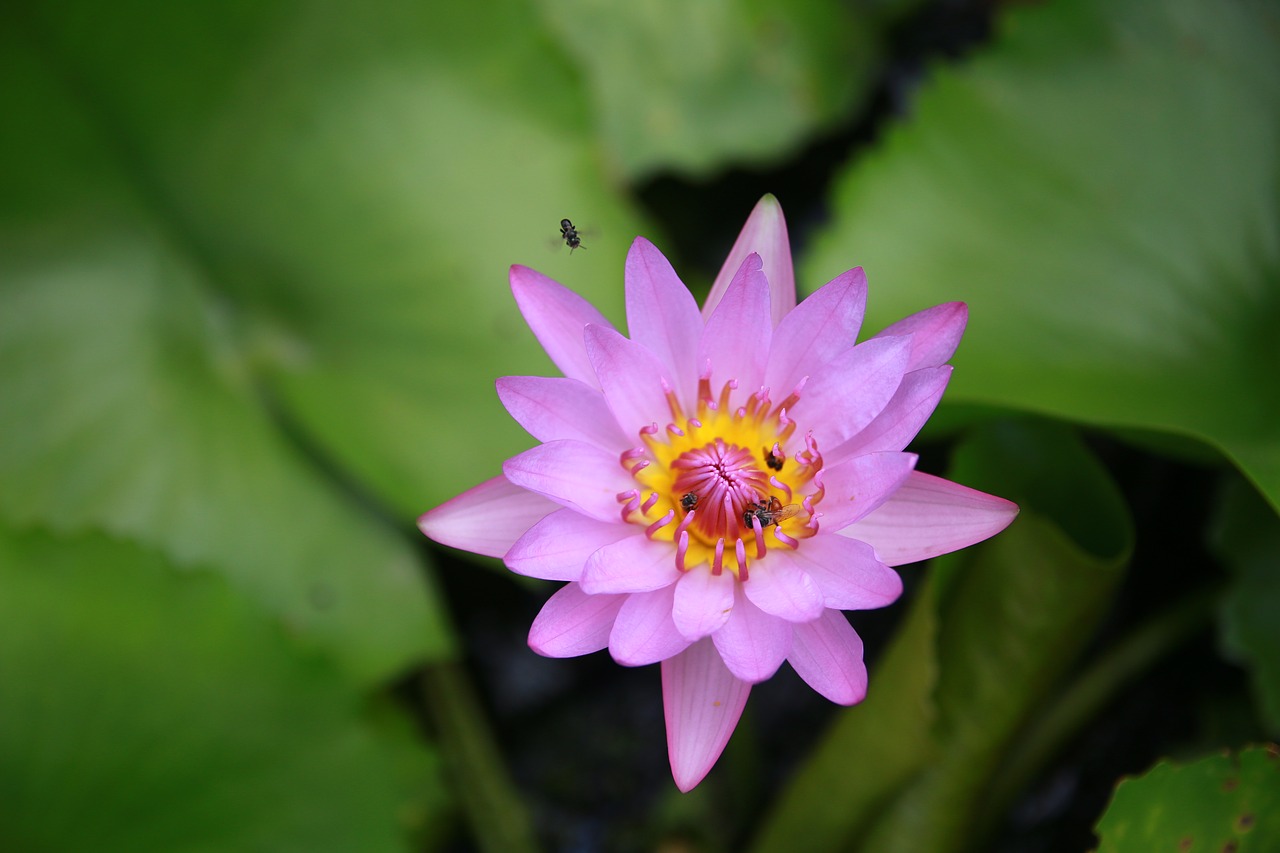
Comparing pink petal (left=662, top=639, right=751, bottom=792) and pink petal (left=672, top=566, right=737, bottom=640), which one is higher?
pink petal (left=672, top=566, right=737, bottom=640)

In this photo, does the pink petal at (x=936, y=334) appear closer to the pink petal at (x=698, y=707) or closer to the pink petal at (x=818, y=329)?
the pink petal at (x=818, y=329)

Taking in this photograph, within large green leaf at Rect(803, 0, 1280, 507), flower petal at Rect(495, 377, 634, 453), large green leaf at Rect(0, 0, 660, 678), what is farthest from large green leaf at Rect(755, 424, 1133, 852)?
large green leaf at Rect(0, 0, 660, 678)

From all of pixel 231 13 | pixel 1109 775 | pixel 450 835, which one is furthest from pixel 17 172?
pixel 1109 775

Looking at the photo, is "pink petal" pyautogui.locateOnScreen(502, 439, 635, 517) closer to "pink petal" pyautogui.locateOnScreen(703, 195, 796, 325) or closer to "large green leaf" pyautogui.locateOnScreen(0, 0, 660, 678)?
"pink petal" pyautogui.locateOnScreen(703, 195, 796, 325)

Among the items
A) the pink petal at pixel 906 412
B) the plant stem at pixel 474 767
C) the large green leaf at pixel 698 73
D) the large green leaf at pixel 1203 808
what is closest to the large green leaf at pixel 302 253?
the plant stem at pixel 474 767

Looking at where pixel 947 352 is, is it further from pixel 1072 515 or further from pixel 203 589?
pixel 203 589

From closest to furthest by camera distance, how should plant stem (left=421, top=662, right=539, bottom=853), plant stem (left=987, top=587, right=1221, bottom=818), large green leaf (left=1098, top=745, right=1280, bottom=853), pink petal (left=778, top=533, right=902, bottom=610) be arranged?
pink petal (left=778, top=533, right=902, bottom=610), large green leaf (left=1098, top=745, right=1280, bottom=853), plant stem (left=987, top=587, right=1221, bottom=818), plant stem (left=421, top=662, right=539, bottom=853)

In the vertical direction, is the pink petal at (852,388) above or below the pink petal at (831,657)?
above
